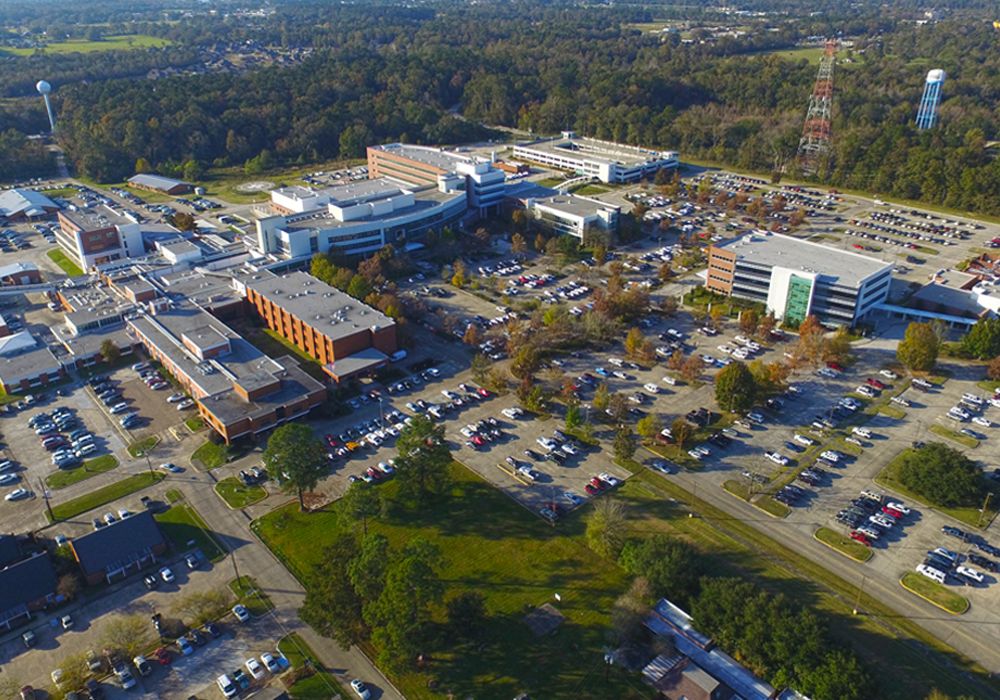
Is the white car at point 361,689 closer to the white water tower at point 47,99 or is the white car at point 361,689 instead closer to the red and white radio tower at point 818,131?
the red and white radio tower at point 818,131

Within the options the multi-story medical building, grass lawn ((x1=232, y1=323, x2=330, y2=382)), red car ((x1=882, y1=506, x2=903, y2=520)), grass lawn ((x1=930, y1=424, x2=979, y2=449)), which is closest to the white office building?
the multi-story medical building

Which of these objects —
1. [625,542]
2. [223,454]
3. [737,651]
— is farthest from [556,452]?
[223,454]

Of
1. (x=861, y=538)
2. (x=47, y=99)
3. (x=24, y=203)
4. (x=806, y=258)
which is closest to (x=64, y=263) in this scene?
(x=24, y=203)

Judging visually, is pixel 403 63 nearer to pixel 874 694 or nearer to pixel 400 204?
pixel 400 204

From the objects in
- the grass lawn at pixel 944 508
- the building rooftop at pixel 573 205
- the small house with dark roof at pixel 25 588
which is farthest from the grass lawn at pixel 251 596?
the building rooftop at pixel 573 205

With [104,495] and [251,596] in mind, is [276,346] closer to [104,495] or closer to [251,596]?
[104,495]

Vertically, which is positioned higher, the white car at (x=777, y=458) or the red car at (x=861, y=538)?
the white car at (x=777, y=458)

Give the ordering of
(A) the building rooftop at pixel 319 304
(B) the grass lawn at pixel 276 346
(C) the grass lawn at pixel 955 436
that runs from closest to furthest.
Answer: (C) the grass lawn at pixel 955 436 → (B) the grass lawn at pixel 276 346 → (A) the building rooftop at pixel 319 304
